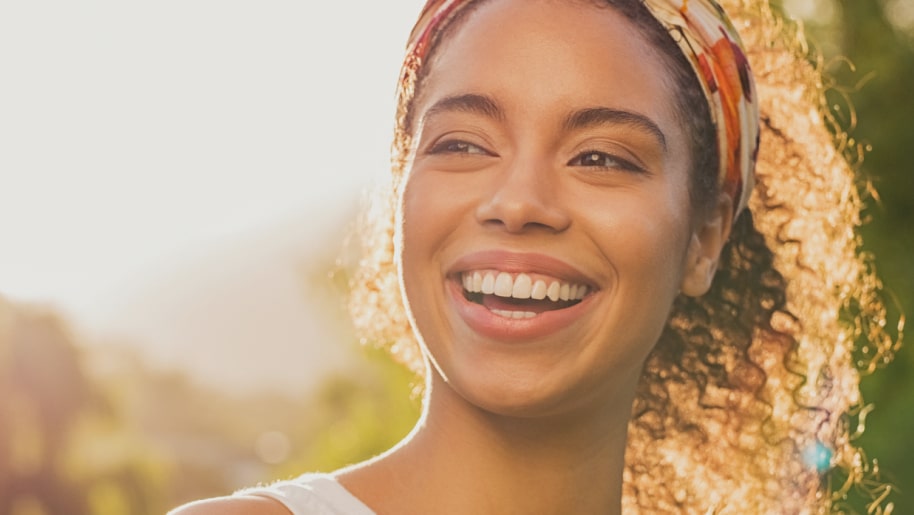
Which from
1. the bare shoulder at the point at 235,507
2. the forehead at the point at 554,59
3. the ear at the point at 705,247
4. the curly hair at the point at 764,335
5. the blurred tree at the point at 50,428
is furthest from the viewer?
the blurred tree at the point at 50,428

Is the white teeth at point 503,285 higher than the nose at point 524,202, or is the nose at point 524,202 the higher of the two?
the nose at point 524,202

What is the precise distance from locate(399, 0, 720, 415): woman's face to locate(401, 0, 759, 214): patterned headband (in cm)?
14

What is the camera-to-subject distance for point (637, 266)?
10.4 feet

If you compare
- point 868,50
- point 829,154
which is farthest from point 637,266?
point 868,50

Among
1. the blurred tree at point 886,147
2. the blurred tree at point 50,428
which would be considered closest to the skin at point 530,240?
the blurred tree at point 886,147

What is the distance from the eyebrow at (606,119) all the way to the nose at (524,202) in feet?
0.39

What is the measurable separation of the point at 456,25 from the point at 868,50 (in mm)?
11840

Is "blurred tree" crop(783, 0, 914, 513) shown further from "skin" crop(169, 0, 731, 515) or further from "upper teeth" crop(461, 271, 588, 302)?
"upper teeth" crop(461, 271, 588, 302)

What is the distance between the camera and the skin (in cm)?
309

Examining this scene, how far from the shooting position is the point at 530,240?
10.1ft

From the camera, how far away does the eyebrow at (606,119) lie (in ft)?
10.3

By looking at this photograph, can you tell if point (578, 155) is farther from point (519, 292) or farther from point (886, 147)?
point (886, 147)

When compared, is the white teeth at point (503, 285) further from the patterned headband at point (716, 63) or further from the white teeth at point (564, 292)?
the patterned headband at point (716, 63)

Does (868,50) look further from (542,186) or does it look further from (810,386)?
(542,186)
